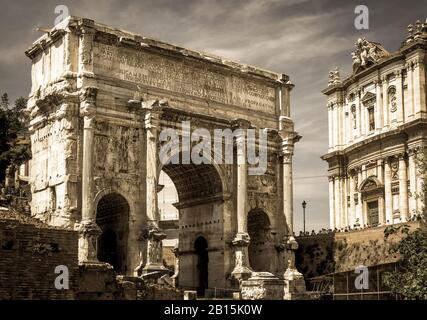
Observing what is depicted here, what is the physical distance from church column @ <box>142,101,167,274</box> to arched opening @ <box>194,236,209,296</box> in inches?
223

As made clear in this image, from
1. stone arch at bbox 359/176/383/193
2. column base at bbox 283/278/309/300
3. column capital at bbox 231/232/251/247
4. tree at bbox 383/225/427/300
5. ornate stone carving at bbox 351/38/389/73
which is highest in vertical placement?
ornate stone carving at bbox 351/38/389/73

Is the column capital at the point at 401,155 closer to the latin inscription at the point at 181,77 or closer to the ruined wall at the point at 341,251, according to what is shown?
the ruined wall at the point at 341,251

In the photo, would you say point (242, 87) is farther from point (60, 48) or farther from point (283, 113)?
point (60, 48)

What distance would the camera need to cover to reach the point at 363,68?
49219 millimetres

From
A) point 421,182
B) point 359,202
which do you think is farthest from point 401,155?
point 421,182

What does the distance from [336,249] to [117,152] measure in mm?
13723

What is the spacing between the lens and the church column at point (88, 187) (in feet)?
100

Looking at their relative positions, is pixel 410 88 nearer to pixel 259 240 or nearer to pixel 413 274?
pixel 259 240

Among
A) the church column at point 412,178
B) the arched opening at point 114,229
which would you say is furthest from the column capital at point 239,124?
the church column at point 412,178

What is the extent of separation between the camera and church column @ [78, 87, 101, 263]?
30.5 m

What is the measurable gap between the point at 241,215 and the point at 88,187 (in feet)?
28.4

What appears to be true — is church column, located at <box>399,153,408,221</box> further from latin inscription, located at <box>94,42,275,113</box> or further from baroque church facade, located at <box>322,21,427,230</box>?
latin inscription, located at <box>94,42,275,113</box>

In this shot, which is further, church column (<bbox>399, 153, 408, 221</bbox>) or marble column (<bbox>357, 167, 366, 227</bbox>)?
marble column (<bbox>357, 167, 366, 227</bbox>)

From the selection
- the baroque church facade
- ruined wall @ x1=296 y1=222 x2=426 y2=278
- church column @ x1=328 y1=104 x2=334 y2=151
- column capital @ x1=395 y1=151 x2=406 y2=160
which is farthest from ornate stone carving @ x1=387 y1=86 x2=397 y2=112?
ruined wall @ x1=296 y1=222 x2=426 y2=278
